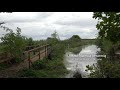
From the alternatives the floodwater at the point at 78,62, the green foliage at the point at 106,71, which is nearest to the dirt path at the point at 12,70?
the floodwater at the point at 78,62

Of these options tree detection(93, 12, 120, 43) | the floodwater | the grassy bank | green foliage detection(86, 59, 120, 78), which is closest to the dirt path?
the grassy bank

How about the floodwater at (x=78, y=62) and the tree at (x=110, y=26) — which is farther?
the floodwater at (x=78, y=62)

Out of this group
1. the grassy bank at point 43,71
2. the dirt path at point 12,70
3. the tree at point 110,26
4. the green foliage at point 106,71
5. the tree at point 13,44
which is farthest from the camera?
the tree at point 13,44

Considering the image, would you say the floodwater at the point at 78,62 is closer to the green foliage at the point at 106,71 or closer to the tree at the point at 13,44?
the green foliage at the point at 106,71

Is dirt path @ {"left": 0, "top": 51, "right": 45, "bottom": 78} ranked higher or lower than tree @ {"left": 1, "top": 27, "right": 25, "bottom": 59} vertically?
lower

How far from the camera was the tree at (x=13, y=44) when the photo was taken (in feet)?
37.3

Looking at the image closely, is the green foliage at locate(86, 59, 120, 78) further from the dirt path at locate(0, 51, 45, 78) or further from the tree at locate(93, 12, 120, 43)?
the dirt path at locate(0, 51, 45, 78)

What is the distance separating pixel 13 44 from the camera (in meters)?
11.6

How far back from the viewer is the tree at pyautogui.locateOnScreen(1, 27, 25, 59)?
11.4 m

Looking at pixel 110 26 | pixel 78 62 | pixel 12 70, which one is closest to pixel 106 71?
pixel 110 26

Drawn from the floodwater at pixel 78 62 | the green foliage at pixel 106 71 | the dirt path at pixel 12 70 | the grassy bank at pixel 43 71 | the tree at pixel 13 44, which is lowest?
the floodwater at pixel 78 62
